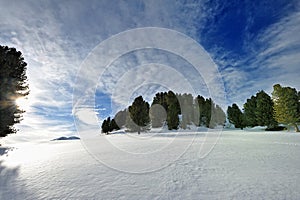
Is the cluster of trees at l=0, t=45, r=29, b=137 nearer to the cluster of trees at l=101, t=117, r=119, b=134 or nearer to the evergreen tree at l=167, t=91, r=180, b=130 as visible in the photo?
the evergreen tree at l=167, t=91, r=180, b=130

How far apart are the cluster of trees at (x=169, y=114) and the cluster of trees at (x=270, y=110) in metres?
5.64

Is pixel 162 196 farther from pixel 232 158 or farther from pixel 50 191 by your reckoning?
pixel 232 158

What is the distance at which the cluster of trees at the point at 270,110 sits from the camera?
35125mm

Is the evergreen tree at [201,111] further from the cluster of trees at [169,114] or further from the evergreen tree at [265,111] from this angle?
the evergreen tree at [265,111]

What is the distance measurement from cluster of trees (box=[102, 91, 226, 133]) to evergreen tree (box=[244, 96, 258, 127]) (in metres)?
8.47

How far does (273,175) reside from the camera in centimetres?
706

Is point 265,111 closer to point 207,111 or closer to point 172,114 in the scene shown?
point 207,111

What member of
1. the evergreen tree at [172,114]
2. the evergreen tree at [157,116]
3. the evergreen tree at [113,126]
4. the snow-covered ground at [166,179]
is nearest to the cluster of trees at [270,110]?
the evergreen tree at [172,114]

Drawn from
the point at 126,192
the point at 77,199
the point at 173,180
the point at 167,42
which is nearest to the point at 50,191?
the point at 77,199

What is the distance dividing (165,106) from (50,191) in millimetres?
46560

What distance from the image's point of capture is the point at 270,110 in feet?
141

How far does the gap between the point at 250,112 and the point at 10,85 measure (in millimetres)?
52013

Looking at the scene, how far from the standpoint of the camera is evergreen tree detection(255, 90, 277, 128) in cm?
4278

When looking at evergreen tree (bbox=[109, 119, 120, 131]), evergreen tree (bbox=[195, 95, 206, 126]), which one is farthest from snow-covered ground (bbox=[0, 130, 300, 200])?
evergreen tree (bbox=[109, 119, 120, 131])
